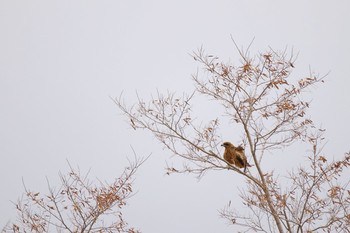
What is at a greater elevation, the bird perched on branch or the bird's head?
the bird's head

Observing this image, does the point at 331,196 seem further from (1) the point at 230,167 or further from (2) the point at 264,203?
(1) the point at 230,167

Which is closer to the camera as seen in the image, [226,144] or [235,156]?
[235,156]

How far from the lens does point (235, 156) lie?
6379mm

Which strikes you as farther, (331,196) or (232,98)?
(232,98)

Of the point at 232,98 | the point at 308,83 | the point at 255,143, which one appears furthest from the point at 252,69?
the point at 255,143

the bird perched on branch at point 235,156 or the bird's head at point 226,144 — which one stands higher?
the bird's head at point 226,144

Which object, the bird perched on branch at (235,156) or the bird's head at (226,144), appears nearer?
the bird perched on branch at (235,156)

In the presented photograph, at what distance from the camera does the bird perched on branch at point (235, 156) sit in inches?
248

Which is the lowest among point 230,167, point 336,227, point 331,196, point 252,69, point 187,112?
point 336,227

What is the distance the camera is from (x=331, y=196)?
606cm

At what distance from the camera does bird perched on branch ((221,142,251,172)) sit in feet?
20.7

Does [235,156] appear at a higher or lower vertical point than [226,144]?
lower

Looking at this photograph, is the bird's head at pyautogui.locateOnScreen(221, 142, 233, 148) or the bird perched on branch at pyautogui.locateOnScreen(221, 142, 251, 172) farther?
the bird's head at pyautogui.locateOnScreen(221, 142, 233, 148)

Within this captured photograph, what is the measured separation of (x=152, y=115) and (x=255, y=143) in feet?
7.93
